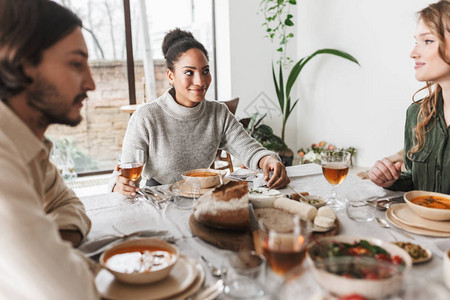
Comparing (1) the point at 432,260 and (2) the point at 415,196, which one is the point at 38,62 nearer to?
(1) the point at 432,260

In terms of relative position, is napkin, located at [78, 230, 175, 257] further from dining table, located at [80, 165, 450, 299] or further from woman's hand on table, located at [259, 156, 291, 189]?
woman's hand on table, located at [259, 156, 291, 189]

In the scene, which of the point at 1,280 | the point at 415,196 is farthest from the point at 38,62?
the point at 415,196

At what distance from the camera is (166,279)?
830 millimetres

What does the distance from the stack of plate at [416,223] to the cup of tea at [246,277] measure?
0.56 m

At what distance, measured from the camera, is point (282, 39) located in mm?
4680

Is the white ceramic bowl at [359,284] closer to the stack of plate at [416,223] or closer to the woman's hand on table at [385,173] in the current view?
the stack of plate at [416,223]

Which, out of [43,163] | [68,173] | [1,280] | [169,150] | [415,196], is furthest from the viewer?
[68,173]

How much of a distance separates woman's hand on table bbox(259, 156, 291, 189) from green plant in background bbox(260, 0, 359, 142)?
279cm

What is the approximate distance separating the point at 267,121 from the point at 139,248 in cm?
406

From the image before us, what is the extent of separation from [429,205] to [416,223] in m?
0.11

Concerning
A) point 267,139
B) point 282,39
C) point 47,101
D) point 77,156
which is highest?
point 282,39

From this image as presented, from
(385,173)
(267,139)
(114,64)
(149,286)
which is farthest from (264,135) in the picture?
(149,286)

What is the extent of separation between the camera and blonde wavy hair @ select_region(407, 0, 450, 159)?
4.92 feet

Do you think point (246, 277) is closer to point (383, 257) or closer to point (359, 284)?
point (359, 284)
